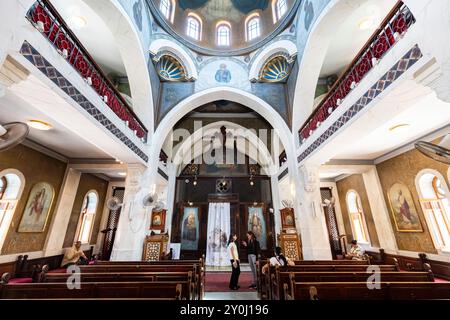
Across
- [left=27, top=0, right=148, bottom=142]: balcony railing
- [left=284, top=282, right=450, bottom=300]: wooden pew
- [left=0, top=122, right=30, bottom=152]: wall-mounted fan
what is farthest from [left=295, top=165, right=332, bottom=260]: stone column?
[left=0, top=122, right=30, bottom=152]: wall-mounted fan

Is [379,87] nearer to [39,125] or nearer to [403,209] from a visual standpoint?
[403,209]

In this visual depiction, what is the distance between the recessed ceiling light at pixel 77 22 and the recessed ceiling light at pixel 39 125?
328 cm

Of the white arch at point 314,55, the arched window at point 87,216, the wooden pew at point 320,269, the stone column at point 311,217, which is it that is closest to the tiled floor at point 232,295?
the wooden pew at point 320,269

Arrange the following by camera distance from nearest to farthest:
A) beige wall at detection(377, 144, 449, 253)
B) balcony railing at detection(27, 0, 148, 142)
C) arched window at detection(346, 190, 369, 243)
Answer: balcony railing at detection(27, 0, 148, 142)
beige wall at detection(377, 144, 449, 253)
arched window at detection(346, 190, 369, 243)

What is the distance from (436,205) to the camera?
5.62 metres

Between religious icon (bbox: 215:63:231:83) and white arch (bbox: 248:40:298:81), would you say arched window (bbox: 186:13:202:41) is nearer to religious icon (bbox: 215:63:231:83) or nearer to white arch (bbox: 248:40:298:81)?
religious icon (bbox: 215:63:231:83)

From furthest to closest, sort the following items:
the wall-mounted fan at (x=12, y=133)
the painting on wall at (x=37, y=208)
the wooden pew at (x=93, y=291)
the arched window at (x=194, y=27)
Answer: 1. the arched window at (x=194, y=27)
2. the painting on wall at (x=37, y=208)
3. the wooden pew at (x=93, y=291)
4. the wall-mounted fan at (x=12, y=133)

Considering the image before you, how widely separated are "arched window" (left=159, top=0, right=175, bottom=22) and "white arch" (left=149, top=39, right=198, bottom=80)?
1.58 metres

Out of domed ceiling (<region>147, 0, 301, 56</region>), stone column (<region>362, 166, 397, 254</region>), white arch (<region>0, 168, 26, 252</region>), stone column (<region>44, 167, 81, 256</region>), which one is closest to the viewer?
white arch (<region>0, 168, 26, 252</region>)

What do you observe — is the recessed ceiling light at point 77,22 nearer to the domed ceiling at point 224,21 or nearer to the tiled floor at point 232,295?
the domed ceiling at point 224,21

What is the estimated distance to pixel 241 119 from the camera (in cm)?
1062

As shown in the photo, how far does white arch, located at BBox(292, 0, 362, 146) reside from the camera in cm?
485

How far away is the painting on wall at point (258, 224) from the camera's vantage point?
11.0 metres
